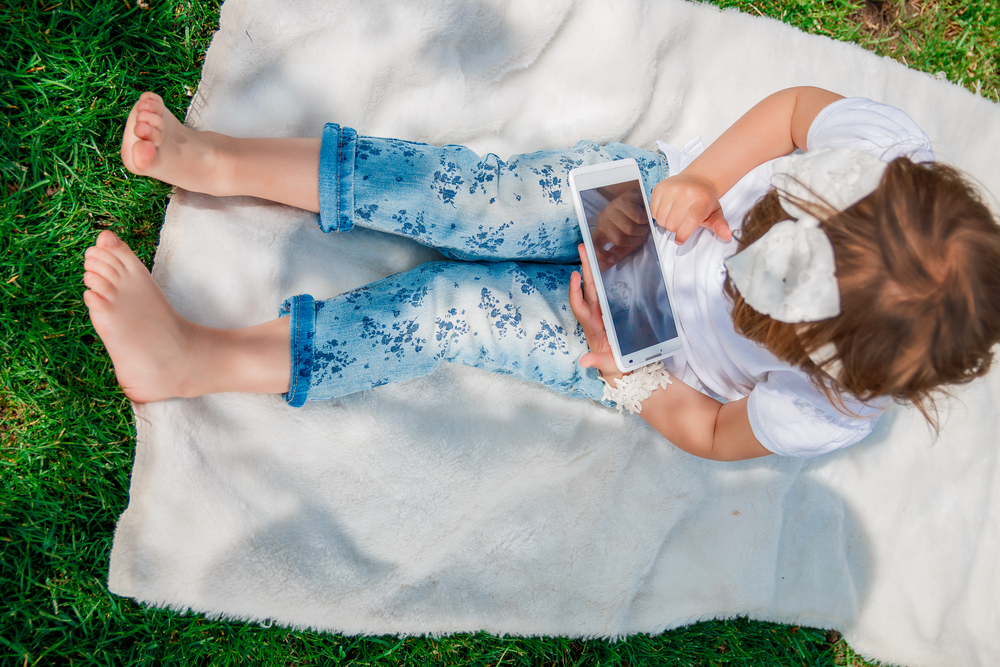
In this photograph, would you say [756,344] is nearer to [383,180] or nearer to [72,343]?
[383,180]

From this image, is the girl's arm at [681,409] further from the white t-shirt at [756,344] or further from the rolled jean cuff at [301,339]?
the rolled jean cuff at [301,339]

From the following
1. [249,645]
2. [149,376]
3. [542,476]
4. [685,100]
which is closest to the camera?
[149,376]

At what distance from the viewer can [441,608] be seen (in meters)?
1.19

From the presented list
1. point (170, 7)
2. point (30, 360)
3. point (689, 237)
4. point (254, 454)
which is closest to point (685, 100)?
point (689, 237)

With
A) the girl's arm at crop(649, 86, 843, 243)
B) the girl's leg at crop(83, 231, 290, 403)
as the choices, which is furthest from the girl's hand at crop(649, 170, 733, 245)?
the girl's leg at crop(83, 231, 290, 403)

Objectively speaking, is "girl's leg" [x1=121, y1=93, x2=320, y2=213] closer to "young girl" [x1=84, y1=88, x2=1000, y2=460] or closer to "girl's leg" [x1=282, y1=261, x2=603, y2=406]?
"young girl" [x1=84, y1=88, x2=1000, y2=460]

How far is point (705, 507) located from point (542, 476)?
0.37 meters

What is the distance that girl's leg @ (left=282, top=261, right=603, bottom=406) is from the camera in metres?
1.05

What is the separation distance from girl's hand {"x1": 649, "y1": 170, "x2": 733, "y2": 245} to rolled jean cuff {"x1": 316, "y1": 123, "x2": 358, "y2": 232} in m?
0.54

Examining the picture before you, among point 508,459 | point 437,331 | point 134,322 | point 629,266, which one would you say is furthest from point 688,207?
point 134,322

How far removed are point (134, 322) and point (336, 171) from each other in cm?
40

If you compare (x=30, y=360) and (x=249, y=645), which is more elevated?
(x=30, y=360)

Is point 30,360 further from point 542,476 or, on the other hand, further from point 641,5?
point 641,5

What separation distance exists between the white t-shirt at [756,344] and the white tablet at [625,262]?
4cm
